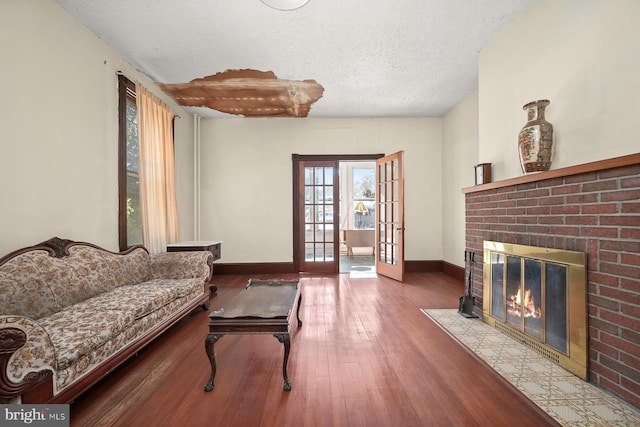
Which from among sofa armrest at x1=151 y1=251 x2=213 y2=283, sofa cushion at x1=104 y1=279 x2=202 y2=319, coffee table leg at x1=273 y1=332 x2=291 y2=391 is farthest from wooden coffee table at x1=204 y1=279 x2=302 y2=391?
sofa armrest at x1=151 y1=251 x2=213 y2=283

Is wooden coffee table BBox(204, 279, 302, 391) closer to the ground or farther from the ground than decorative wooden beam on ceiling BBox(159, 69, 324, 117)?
closer to the ground

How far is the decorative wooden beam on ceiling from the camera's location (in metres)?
3.74

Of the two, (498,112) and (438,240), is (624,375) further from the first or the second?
(438,240)

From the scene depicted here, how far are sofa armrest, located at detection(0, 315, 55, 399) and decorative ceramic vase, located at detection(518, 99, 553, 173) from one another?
328cm

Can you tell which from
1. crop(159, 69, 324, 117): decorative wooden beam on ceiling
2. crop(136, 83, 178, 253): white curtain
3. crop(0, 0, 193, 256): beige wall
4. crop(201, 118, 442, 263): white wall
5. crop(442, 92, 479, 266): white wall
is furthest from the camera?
crop(201, 118, 442, 263): white wall

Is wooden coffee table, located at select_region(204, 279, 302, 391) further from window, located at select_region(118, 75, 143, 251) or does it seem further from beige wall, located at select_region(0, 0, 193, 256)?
window, located at select_region(118, 75, 143, 251)

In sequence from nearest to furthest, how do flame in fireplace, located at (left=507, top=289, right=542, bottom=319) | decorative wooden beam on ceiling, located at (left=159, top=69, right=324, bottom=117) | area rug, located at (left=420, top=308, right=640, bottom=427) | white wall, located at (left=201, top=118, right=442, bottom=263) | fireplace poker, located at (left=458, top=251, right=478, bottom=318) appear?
area rug, located at (left=420, top=308, right=640, bottom=427), flame in fireplace, located at (left=507, top=289, right=542, bottom=319), fireplace poker, located at (left=458, top=251, right=478, bottom=318), decorative wooden beam on ceiling, located at (left=159, top=69, right=324, bottom=117), white wall, located at (left=201, top=118, right=442, bottom=263)

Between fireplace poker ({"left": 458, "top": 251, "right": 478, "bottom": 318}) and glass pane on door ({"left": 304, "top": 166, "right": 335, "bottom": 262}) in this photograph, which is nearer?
fireplace poker ({"left": 458, "top": 251, "right": 478, "bottom": 318})

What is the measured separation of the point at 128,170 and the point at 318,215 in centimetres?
303

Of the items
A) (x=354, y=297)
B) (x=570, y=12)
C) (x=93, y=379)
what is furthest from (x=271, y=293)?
(x=570, y=12)

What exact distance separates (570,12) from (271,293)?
3.09 metres

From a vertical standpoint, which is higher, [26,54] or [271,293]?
[26,54]

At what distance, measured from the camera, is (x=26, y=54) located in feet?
7.10

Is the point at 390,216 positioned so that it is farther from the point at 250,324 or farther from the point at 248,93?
the point at 250,324
